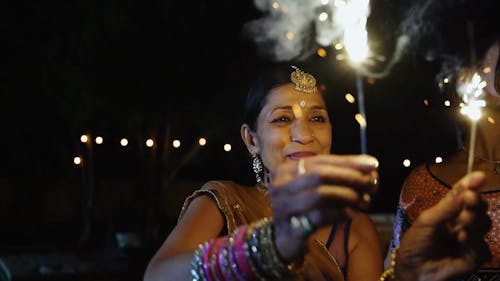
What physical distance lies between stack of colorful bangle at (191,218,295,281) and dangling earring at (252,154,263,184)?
96cm

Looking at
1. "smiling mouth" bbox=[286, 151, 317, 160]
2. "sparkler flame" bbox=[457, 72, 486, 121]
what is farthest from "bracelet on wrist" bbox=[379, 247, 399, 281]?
"sparkler flame" bbox=[457, 72, 486, 121]

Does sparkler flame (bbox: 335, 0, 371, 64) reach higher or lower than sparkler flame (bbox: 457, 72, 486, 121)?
higher

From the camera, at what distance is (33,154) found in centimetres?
2003

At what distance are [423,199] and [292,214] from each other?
175 centimetres

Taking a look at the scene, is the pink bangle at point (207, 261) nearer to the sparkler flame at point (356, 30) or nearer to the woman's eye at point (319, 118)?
the woman's eye at point (319, 118)

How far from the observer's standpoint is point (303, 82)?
2.92m

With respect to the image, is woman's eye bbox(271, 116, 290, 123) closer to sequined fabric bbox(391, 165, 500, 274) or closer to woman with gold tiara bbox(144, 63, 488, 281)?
woman with gold tiara bbox(144, 63, 488, 281)

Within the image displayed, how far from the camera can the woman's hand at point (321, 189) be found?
5.57 ft

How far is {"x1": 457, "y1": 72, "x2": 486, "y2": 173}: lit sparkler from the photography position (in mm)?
3184

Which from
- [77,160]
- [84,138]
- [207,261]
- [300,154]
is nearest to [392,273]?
[300,154]

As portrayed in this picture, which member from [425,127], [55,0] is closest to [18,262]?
[55,0]

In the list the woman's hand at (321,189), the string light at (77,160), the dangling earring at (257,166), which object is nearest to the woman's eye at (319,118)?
the dangling earring at (257,166)

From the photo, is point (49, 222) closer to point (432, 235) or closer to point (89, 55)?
point (89, 55)

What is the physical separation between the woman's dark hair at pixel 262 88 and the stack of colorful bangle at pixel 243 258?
102cm
